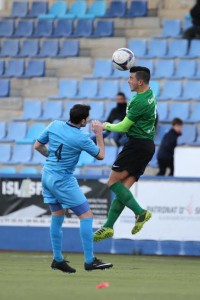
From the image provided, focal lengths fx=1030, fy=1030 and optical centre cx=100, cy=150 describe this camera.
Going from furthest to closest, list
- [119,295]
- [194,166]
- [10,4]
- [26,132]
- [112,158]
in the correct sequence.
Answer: [10,4] → [26,132] → [112,158] → [194,166] → [119,295]

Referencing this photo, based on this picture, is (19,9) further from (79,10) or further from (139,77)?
(139,77)

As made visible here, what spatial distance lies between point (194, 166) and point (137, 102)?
6.76 metres

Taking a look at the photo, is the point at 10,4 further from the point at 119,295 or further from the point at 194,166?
the point at 119,295

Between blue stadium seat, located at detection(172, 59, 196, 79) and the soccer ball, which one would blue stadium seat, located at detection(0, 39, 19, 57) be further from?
the soccer ball

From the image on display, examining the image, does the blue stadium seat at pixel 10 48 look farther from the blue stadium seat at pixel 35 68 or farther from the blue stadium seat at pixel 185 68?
the blue stadium seat at pixel 185 68

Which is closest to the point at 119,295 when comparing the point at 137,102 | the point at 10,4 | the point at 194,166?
the point at 137,102

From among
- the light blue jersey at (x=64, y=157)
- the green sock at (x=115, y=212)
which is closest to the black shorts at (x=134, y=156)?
the green sock at (x=115, y=212)

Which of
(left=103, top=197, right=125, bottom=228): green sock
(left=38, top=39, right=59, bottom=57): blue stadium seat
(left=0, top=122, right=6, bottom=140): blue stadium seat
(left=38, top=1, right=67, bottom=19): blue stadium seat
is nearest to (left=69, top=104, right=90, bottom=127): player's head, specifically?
(left=103, top=197, right=125, bottom=228): green sock

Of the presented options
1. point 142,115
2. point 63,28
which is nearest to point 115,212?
point 142,115

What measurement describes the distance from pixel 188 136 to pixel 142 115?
333 inches

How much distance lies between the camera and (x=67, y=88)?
23594mm

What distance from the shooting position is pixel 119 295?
9.15 meters

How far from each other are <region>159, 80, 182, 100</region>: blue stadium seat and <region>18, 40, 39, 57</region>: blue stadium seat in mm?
4048

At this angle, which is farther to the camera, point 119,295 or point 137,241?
point 137,241
